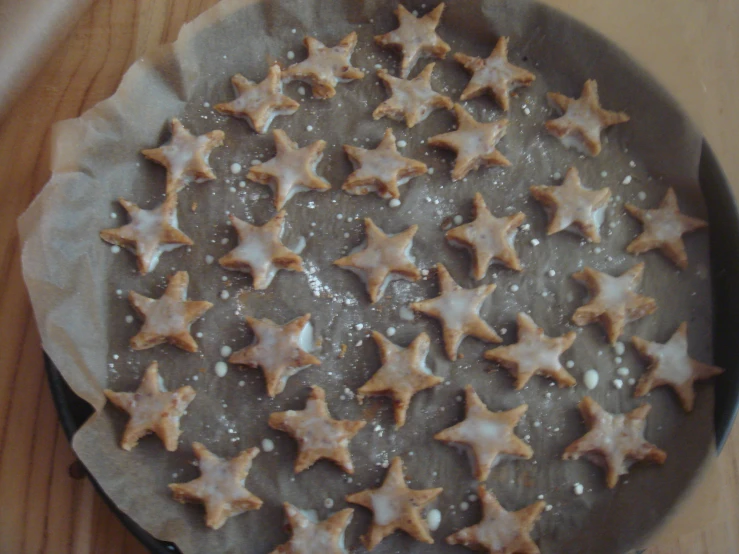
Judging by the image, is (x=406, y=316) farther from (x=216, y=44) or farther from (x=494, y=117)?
(x=216, y=44)

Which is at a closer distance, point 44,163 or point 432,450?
point 432,450

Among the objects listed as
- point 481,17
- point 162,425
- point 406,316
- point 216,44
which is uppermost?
point 481,17

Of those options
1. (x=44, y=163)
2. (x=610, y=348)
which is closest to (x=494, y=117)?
(x=610, y=348)

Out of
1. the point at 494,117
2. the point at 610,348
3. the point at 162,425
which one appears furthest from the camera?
the point at 494,117

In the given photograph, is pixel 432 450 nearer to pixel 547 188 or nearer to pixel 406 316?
pixel 406 316

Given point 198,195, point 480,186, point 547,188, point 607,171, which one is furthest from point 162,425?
point 607,171

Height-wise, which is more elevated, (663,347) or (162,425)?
(663,347)

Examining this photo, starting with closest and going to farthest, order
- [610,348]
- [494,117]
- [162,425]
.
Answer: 1. [162,425]
2. [610,348]
3. [494,117]
